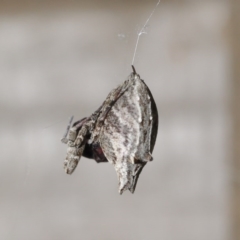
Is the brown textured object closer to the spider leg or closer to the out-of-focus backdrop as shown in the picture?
the spider leg

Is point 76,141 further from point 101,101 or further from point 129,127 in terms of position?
point 101,101

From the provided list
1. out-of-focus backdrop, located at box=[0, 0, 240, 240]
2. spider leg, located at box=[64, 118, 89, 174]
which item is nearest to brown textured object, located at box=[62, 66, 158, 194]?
spider leg, located at box=[64, 118, 89, 174]

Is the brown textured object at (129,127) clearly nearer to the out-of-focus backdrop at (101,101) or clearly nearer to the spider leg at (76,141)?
the spider leg at (76,141)

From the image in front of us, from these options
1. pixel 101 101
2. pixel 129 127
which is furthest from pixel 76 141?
pixel 101 101

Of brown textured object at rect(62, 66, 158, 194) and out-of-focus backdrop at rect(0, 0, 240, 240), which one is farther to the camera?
out-of-focus backdrop at rect(0, 0, 240, 240)

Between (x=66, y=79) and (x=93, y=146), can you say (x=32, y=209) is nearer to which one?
(x=66, y=79)

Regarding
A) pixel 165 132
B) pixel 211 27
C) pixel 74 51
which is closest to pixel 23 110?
pixel 74 51

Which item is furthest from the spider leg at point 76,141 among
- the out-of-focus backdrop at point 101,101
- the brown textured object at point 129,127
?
the out-of-focus backdrop at point 101,101
